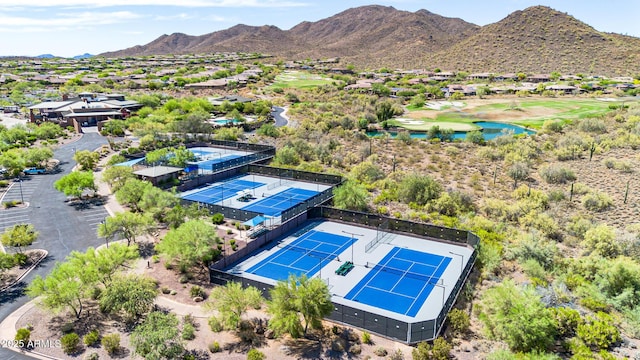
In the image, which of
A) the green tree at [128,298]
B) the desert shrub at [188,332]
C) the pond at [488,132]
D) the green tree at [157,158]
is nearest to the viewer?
the desert shrub at [188,332]

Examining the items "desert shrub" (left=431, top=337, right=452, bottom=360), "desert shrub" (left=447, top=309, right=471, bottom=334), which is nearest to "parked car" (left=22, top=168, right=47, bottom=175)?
"desert shrub" (left=447, top=309, right=471, bottom=334)

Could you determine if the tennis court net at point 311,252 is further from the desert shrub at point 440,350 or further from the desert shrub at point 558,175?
the desert shrub at point 558,175

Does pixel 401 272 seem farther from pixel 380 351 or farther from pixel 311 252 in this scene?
pixel 380 351

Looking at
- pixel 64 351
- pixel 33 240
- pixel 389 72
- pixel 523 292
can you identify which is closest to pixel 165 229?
pixel 33 240

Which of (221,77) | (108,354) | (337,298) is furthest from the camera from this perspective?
(221,77)

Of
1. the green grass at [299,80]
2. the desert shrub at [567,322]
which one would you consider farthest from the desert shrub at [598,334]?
the green grass at [299,80]

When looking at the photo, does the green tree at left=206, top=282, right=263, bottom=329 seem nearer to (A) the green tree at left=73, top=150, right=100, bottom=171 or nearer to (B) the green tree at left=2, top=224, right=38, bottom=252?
(B) the green tree at left=2, top=224, right=38, bottom=252

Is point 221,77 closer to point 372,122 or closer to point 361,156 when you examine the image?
point 372,122
